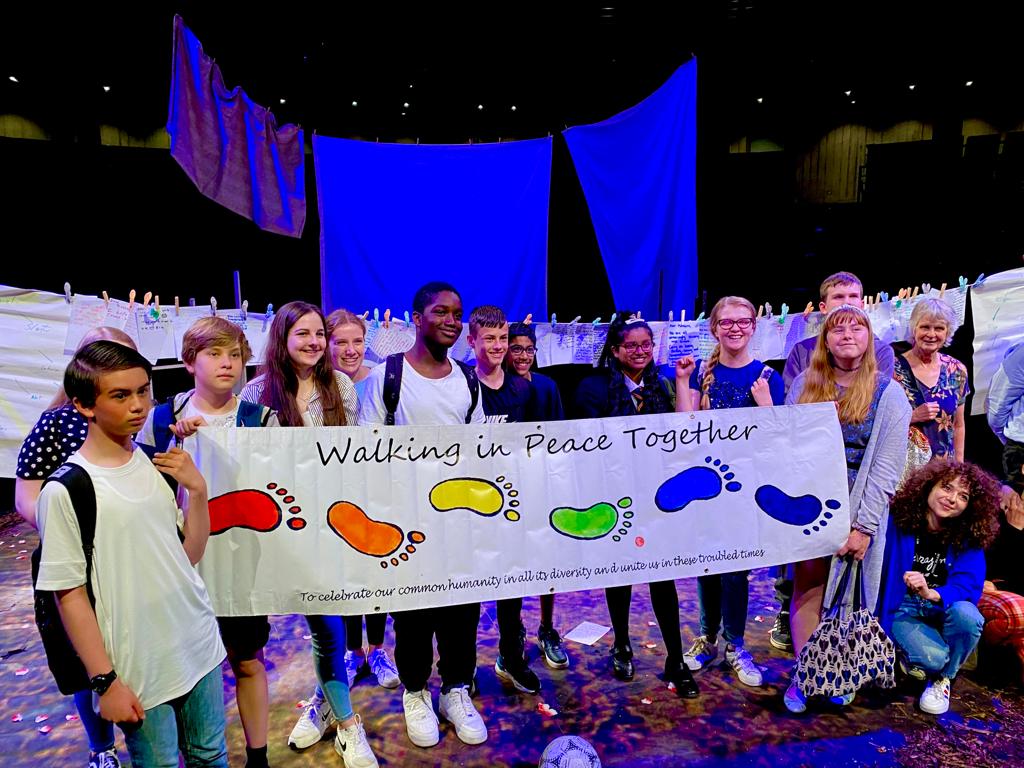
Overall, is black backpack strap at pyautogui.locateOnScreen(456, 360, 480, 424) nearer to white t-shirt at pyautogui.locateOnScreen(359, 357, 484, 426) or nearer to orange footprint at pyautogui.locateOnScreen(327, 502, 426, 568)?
white t-shirt at pyautogui.locateOnScreen(359, 357, 484, 426)

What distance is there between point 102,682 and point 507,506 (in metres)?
1.45

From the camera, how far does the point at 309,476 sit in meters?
2.40

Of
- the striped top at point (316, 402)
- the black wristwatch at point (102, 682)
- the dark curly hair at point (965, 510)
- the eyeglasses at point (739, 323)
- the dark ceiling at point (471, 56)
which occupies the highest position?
the dark ceiling at point (471, 56)

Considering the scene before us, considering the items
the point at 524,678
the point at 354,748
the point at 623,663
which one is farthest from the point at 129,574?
the point at 623,663

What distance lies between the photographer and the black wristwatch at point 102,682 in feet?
5.28

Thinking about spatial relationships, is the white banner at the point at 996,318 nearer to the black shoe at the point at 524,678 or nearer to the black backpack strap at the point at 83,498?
the black shoe at the point at 524,678

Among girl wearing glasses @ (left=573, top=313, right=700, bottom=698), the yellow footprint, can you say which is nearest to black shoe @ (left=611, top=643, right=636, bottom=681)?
girl wearing glasses @ (left=573, top=313, right=700, bottom=698)

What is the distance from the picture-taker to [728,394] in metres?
3.04

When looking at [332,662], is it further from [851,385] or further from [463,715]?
[851,385]

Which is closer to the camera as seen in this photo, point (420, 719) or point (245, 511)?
point (245, 511)

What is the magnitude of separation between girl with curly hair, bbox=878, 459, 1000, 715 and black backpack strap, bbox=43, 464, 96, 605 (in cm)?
326

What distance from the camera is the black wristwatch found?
1.61m

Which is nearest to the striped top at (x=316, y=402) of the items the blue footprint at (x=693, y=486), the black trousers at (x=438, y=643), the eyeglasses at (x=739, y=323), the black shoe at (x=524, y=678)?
the black trousers at (x=438, y=643)

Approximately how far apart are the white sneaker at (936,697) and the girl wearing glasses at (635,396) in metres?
1.05
